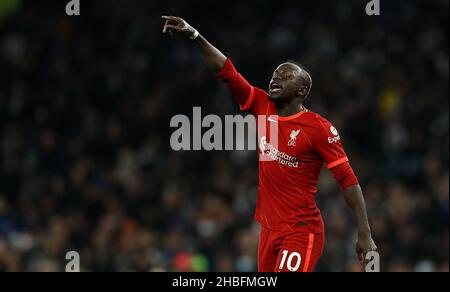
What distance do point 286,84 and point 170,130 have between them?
26.2 feet

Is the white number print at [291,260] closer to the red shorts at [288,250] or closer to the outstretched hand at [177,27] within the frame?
the red shorts at [288,250]

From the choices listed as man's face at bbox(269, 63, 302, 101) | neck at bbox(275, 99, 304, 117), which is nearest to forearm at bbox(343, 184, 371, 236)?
neck at bbox(275, 99, 304, 117)

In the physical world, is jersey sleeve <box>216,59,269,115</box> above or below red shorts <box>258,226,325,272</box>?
above

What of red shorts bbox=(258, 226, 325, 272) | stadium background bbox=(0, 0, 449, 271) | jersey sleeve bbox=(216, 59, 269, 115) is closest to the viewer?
red shorts bbox=(258, 226, 325, 272)

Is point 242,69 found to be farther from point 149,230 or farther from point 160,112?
point 149,230

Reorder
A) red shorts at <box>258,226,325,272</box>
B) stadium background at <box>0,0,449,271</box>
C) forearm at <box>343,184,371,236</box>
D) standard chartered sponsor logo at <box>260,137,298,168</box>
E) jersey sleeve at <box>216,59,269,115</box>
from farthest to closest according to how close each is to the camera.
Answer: stadium background at <box>0,0,449,271</box> → jersey sleeve at <box>216,59,269,115</box> → standard chartered sponsor logo at <box>260,137,298,168</box> → red shorts at <box>258,226,325,272</box> → forearm at <box>343,184,371,236</box>

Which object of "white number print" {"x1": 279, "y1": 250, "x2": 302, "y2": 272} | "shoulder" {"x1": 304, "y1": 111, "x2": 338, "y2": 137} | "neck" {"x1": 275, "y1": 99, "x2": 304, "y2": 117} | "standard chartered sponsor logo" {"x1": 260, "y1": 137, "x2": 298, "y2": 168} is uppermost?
"neck" {"x1": 275, "y1": 99, "x2": 304, "y2": 117}

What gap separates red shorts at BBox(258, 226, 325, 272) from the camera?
24.7 ft

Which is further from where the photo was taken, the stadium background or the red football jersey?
the stadium background

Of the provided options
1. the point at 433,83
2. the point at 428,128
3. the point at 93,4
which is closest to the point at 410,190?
the point at 428,128

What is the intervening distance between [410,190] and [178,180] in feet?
11.3

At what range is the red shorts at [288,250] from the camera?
7.54 m

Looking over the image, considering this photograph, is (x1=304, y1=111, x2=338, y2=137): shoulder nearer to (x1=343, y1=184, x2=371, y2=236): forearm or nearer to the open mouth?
the open mouth

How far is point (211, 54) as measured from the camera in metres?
7.73
